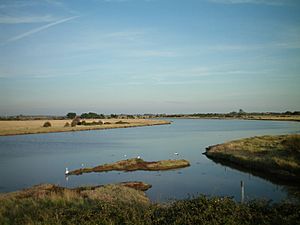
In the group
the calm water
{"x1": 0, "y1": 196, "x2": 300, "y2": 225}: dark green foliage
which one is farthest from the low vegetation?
{"x1": 0, "y1": 196, "x2": 300, "y2": 225}: dark green foliage

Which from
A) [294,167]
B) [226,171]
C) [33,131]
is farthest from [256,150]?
[33,131]

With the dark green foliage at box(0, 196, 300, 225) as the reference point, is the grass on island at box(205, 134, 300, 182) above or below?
below

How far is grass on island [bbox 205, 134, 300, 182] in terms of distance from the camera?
25766mm

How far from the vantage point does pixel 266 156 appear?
30.8m

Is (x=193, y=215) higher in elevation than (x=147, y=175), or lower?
higher

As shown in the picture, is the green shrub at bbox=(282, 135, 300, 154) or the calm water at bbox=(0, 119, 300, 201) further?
the green shrub at bbox=(282, 135, 300, 154)

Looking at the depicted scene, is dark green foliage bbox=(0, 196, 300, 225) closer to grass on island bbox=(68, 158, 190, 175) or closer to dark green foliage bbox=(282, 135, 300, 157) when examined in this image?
grass on island bbox=(68, 158, 190, 175)

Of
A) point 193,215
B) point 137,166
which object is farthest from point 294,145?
point 193,215

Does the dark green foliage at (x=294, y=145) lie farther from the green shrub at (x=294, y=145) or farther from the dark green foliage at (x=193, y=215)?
the dark green foliage at (x=193, y=215)

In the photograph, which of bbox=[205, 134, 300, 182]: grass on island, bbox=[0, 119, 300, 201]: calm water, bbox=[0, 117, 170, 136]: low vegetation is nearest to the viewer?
bbox=[0, 119, 300, 201]: calm water

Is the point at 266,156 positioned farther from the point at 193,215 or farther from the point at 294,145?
the point at 193,215

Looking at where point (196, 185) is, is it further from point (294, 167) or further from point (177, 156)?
point (177, 156)

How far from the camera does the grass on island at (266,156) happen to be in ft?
84.5

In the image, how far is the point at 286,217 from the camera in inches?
286
